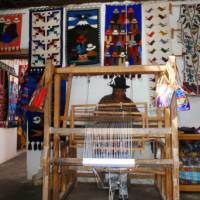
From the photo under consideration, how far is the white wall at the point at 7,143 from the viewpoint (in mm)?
6645

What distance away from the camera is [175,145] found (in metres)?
2.62

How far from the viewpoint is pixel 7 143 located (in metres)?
7.06

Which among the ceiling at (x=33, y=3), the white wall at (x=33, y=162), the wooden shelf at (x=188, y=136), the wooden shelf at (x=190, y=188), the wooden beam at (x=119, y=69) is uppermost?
the ceiling at (x=33, y=3)

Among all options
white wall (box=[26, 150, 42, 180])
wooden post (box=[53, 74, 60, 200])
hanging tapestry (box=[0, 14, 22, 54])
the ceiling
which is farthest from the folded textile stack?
hanging tapestry (box=[0, 14, 22, 54])

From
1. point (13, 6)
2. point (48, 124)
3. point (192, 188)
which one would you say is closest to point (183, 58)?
point (192, 188)

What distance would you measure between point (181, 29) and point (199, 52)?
1.51 feet

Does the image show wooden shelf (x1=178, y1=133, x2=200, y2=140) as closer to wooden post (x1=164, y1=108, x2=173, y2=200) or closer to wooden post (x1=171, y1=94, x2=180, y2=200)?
wooden post (x1=164, y1=108, x2=173, y2=200)

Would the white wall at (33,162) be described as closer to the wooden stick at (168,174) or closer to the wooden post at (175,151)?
the wooden stick at (168,174)

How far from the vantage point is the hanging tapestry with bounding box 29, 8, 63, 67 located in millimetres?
4965

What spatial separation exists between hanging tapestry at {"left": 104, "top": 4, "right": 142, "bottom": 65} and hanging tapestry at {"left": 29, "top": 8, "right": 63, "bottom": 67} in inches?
31.7

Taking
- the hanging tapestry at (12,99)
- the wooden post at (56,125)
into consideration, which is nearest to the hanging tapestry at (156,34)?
the wooden post at (56,125)

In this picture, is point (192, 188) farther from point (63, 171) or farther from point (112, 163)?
point (112, 163)

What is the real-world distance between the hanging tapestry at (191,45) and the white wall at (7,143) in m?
4.19

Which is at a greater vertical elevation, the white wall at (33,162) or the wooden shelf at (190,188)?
the white wall at (33,162)
